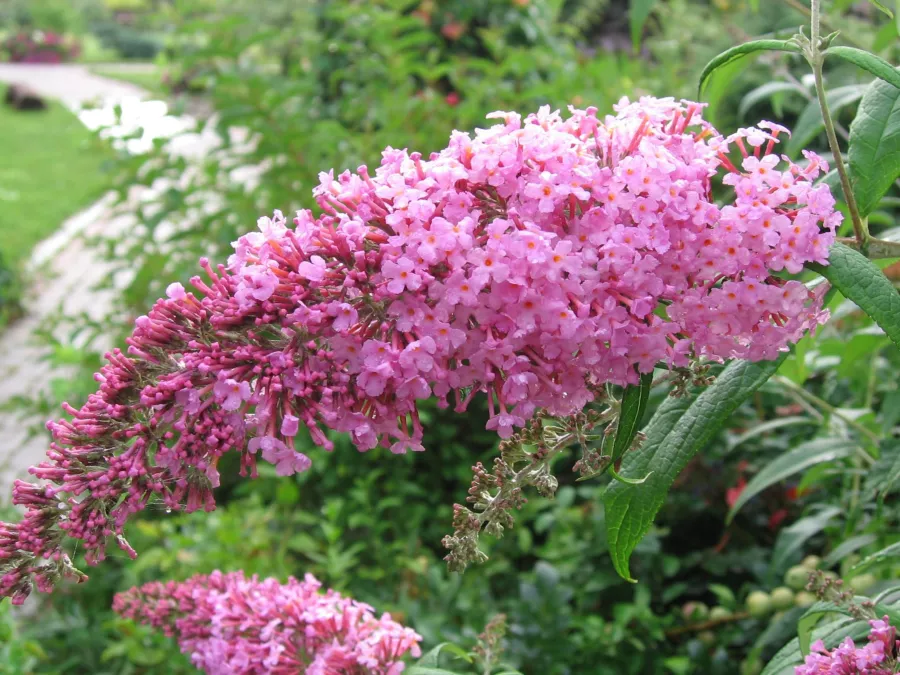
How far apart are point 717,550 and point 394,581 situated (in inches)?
36.0

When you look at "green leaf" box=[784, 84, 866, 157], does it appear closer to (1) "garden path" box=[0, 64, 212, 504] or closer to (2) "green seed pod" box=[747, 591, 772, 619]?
(2) "green seed pod" box=[747, 591, 772, 619]

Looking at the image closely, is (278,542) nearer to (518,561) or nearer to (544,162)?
(518,561)

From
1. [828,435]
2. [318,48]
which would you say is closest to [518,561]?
[828,435]

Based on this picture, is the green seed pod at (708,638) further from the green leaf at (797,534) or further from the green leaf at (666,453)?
the green leaf at (666,453)

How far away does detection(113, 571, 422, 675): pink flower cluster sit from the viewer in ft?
3.89

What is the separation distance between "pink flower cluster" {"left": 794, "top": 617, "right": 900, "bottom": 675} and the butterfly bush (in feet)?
1.15

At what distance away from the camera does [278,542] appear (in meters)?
2.58

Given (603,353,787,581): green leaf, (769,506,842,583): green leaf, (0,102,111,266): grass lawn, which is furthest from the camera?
(0,102,111,266): grass lawn

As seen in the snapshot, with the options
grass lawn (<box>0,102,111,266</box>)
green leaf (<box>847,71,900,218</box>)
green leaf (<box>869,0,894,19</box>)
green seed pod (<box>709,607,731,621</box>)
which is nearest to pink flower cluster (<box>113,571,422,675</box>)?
green leaf (<box>847,71,900,218</box>)

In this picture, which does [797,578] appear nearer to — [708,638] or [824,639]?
[708,638]

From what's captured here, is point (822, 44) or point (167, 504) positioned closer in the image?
point (167, 504)

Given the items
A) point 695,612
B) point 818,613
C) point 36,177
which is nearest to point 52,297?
point 36,177

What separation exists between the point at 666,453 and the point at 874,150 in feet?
1.41

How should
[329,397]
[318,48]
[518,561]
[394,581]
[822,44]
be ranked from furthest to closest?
1. [318,48]
2. [518,561]
3. [394,581]
4. [822,44]
5. [329,397]
